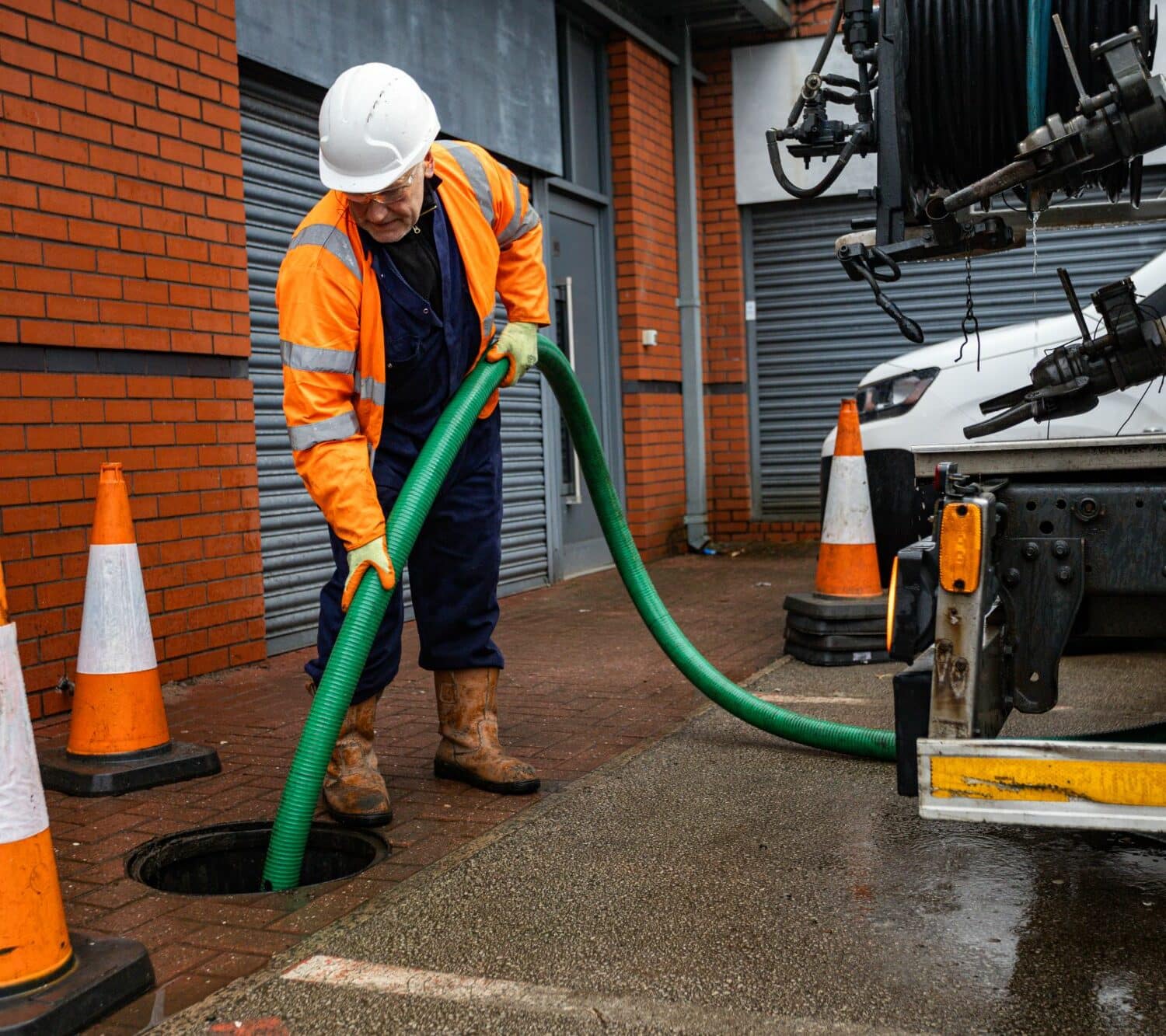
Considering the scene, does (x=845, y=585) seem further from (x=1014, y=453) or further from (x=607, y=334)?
(x=607, y=334)

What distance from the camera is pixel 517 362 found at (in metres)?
4.06

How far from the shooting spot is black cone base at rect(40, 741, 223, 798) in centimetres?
421

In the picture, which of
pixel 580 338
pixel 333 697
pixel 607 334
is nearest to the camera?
pixel 333 697

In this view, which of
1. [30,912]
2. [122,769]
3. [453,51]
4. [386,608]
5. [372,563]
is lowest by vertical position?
[122,769]

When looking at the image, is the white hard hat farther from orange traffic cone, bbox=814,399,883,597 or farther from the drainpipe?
the drainpipe

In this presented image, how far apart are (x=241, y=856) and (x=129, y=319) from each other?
8.66ft

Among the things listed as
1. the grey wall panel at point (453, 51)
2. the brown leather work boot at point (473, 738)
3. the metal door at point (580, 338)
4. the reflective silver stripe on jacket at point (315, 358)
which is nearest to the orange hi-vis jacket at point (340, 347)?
the reflective silver stripe on jacket at point (315, 358)

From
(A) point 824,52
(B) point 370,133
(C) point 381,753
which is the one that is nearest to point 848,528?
(C) point 381,753

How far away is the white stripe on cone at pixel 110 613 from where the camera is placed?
4.32 metres

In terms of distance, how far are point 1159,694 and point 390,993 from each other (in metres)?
3.78

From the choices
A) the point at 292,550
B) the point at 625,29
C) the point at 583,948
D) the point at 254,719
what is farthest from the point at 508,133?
the point at 583,948

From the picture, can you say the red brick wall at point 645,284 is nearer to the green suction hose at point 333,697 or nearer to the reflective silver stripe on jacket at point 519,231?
the reflective silver stripe on jacket at point 519,231

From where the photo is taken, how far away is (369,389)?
3.82 m

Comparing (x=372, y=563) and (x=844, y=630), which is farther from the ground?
(x=372, y=563)
